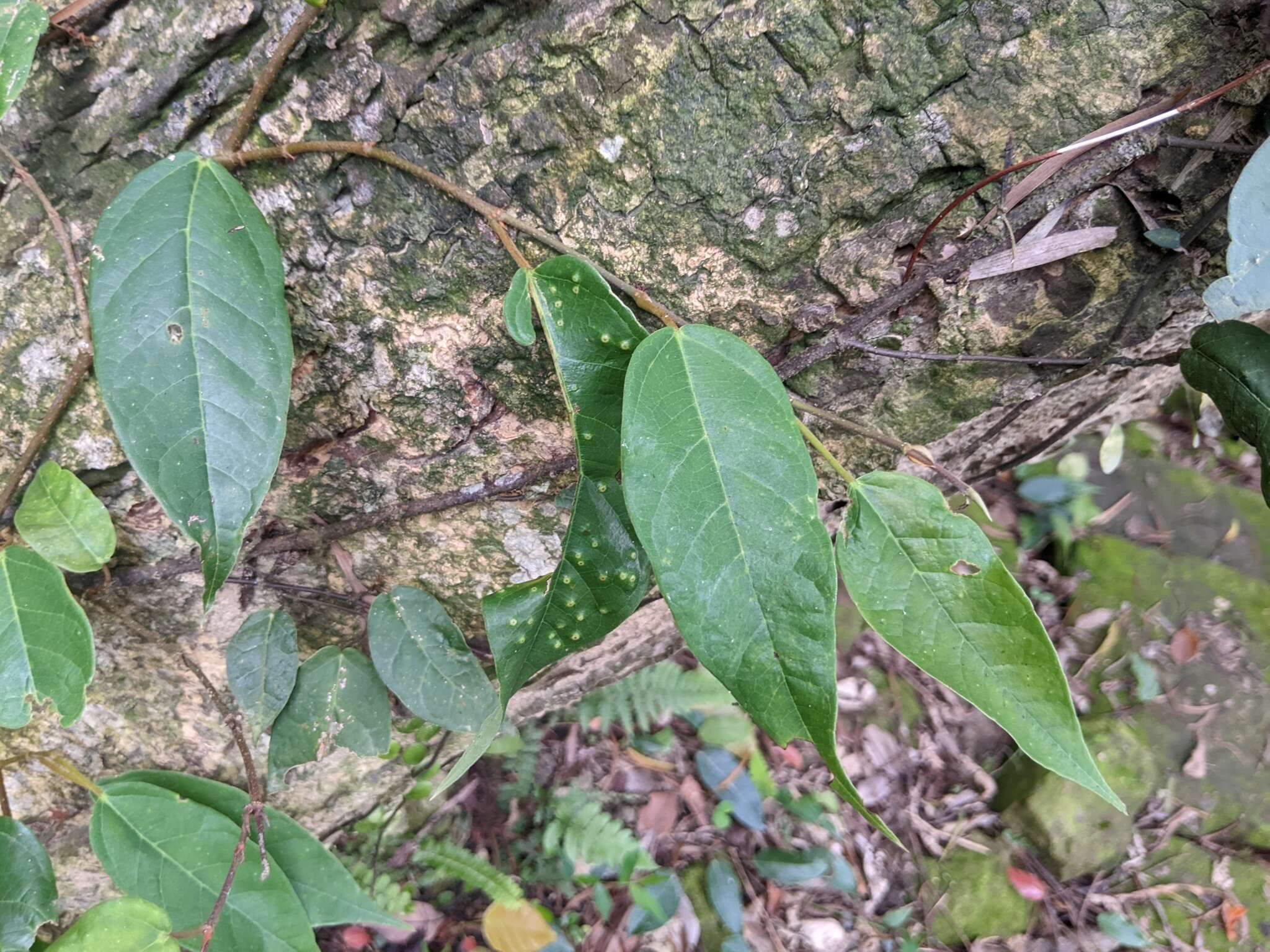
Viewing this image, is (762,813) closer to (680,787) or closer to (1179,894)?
(680,787)

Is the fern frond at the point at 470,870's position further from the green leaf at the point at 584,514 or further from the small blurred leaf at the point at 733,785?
the green leaf at the point at 584,514

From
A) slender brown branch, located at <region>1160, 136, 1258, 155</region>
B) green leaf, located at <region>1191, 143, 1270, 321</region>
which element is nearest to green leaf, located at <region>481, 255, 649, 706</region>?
green leaf, located at <region>1191, 143, 1270, 321</region>

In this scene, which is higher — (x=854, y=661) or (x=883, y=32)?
(x=883, y=32)

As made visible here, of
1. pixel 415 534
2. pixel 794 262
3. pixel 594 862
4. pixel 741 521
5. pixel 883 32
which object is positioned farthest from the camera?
pixel 594 862

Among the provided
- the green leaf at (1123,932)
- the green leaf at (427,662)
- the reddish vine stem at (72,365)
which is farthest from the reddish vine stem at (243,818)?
the green leaf at (1123,932)

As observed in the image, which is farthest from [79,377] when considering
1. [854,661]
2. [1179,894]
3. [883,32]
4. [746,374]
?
[1179,894]

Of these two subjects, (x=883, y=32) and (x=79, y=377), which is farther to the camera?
(x=79, y=377)

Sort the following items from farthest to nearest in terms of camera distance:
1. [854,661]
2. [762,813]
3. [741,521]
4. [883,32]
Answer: [854,661] < [762,813] < [883,32] < [741,521]
